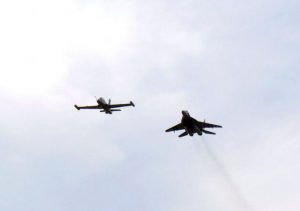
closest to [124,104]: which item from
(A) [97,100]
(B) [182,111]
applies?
(A) [97,100]

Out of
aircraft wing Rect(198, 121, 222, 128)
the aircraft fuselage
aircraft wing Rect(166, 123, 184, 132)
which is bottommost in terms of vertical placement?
the aircraft fuselage

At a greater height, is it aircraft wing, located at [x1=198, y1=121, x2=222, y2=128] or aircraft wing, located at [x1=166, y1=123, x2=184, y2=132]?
aircraft wing, located at [x1=166, y1=123, x2=184, y2=132]

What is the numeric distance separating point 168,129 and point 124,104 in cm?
1514

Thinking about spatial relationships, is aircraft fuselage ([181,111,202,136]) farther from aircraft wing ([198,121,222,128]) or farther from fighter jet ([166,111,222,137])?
aircraft wing ([198,121,222,128])

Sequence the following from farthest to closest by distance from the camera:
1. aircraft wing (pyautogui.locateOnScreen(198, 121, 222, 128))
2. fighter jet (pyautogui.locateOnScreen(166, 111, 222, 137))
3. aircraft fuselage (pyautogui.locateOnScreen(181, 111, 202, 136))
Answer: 1. aircraft wing (pyautogui.locateOnScreen(198, 121, 222, 128))
2. fighter jet (pyautogui.locateOnScreen(166, 111, 222, 137))
3. aircraft fuselage (pyautogui.locateOnScreen(181, 111, 202, 136))

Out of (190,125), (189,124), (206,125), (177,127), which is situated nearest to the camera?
(189,124)

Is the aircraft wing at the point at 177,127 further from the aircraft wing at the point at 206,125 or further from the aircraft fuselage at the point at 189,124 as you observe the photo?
the aircraft wing at the point at 206,125

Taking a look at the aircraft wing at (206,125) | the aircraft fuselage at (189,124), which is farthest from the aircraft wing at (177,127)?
the aircraft wing at (206,125)

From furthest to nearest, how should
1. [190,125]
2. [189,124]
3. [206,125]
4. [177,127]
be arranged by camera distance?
1. [177,127]
2. [206,125]
3. [190,125]
4. [189,124]

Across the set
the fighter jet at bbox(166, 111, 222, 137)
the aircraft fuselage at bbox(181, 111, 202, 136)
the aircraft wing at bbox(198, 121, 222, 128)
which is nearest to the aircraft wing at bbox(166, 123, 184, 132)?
the fighter jet at bbox(166, 111, 222, 137)

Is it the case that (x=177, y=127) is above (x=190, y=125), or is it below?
above

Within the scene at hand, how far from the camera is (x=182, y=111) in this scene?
110 metres

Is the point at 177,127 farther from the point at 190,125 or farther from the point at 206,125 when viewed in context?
the point at 206,125

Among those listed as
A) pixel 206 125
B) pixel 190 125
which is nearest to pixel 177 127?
pixel 190 125
